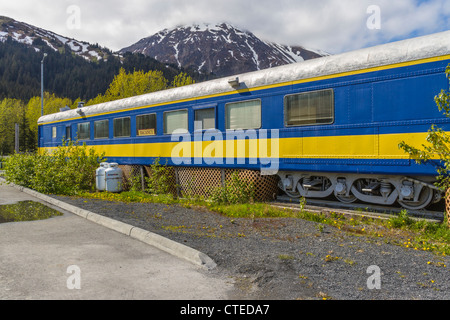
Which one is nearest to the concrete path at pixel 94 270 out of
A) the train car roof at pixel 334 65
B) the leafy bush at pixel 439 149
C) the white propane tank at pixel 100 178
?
the leafy bush at pixel 439 149

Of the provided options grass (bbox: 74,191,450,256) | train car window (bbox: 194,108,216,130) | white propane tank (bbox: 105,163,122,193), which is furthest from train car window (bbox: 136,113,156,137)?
grass (bbox: 74,191,450,256)

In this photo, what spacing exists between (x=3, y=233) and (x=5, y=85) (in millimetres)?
139253

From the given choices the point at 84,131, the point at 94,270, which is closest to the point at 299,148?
the point at 94,270

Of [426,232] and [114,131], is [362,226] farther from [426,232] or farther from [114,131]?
[114,131]

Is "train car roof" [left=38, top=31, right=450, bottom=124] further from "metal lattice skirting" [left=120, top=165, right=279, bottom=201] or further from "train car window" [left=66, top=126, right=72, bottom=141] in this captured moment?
"train car window" [left=66, top=126, right=72, bottom=141]

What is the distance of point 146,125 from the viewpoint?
1269 cm

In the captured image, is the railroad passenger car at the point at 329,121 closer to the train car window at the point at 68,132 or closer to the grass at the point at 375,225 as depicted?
the grass at the point at 375,225

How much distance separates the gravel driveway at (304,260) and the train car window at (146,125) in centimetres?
529

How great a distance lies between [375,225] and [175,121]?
22.3 ft

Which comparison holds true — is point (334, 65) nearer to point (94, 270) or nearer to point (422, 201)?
point (422, 201)

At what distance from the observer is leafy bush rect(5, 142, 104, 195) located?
12.4 m

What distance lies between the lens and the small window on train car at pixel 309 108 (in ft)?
26.5
